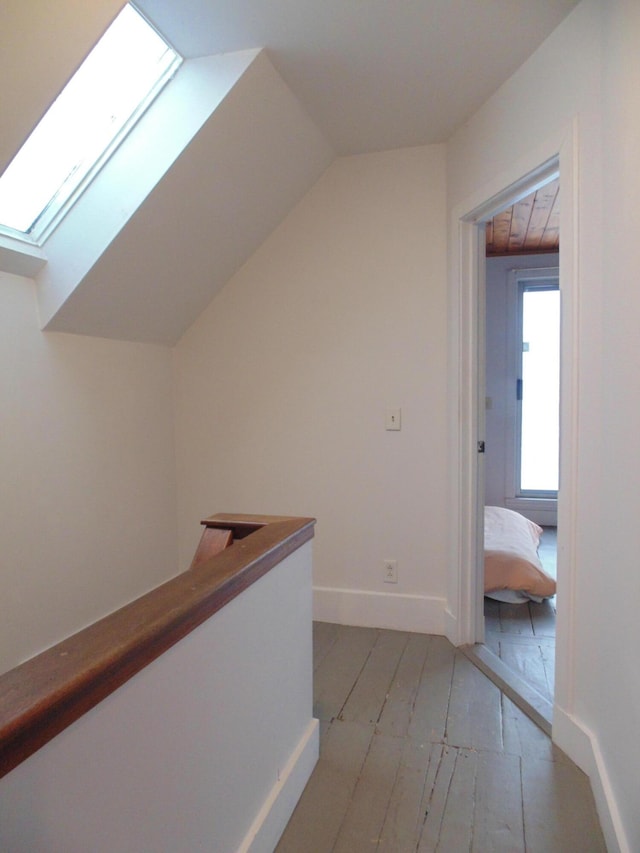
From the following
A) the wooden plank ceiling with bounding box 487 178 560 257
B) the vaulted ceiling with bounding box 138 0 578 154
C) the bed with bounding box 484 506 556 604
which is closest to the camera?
the vaulted ceiling with bounding box 138 0 578 154

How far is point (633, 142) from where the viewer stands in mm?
1351

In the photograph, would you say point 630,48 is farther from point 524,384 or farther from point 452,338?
point 524,384

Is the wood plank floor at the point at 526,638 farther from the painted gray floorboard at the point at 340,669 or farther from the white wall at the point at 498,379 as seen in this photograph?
the white wall at the point at 498,379

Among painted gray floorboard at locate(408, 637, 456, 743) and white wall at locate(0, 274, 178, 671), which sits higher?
white wall at locate(0, 274, 178, 671)

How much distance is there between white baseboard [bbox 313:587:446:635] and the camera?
2727 millimetres

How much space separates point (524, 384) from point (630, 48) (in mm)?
3818

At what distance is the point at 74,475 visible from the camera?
2.35m

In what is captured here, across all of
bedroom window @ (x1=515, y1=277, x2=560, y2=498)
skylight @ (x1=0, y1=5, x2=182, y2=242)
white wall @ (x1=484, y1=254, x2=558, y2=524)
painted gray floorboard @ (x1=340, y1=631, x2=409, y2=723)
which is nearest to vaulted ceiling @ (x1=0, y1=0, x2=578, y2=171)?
skylight @ (x1=0, y1=5, x2=182, y2=242)

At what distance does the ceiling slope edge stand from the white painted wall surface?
1.34 metres

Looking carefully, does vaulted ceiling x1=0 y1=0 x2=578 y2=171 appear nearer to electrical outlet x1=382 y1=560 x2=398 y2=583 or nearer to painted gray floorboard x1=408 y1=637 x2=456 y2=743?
electrical outlet x1=382 y1=560 x2=398 y2=583

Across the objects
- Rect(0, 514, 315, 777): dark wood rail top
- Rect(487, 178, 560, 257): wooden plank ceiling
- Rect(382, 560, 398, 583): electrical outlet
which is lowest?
Rect(382, 560, 398, 583): electrical outlet

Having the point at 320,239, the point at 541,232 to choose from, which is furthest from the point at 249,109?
the point at 541,232

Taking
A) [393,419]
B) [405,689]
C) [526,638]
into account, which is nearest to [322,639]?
[405,689]

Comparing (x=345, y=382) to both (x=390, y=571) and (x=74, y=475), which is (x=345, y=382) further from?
(x=74, y=475)
